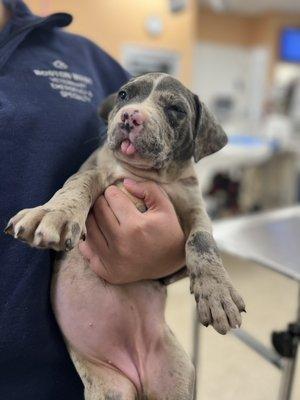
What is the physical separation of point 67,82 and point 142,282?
0.57 m

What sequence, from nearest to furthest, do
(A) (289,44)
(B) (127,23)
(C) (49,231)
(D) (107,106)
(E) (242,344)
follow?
(C) (49,231), (D) (107,106), (E) (242,344), (B) (127,23), (A) (289,44)

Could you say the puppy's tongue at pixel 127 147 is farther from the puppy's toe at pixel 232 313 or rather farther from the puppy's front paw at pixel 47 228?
the puppy's toe at pixel 232 313

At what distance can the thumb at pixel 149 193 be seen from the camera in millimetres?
1135

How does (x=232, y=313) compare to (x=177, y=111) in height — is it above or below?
below

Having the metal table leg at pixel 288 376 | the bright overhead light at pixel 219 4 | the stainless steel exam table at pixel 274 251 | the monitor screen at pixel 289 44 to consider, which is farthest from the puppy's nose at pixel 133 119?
the monitor screen at pixel 289 44

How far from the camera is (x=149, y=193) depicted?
3.74 ft

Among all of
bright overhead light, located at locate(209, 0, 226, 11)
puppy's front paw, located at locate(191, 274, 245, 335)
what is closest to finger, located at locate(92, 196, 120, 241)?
puppy's front paw, located at locate(191, 274, 245, 335)

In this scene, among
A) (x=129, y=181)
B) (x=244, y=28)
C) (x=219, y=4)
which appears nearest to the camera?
(x=129, y=181)

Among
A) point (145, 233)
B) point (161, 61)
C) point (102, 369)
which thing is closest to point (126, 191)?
point (145, 233)

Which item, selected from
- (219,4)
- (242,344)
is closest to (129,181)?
(242,344)

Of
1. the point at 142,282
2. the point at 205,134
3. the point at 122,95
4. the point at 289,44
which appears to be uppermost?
the point at 122,95

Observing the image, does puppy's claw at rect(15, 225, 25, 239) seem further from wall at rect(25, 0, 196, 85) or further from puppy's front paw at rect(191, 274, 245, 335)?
wall at rect(25, 0, 196, 85)

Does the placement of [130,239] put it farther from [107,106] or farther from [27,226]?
[107,106]

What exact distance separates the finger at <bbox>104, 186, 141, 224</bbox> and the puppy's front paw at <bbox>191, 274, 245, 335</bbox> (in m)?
0.23
